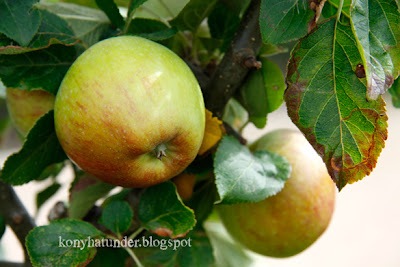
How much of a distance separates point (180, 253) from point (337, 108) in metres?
0.34

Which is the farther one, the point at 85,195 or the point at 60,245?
the point at 85,195

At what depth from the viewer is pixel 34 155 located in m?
0.52

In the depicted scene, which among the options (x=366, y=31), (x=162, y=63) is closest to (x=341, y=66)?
(x=366, y=31)

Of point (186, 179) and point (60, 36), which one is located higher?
point (60, 36)

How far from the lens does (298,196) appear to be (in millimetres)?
621

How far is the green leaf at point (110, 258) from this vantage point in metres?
0.62

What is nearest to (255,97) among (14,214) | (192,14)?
(192,14)

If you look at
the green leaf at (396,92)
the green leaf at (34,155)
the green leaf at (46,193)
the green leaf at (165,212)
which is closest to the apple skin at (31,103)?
the green leaf at (34,155)

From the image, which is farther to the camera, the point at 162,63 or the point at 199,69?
the point at 199,69

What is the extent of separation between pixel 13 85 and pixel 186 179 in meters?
0.24

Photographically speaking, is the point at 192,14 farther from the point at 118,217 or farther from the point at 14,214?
the point at 14,214

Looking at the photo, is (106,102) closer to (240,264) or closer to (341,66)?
(341,66)

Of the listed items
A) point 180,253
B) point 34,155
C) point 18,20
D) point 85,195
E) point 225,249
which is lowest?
point 225,249

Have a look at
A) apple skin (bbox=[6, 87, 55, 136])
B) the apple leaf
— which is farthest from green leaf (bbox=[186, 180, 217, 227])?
apple skin (bbox=[6, 87, 55, 136])
